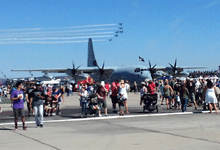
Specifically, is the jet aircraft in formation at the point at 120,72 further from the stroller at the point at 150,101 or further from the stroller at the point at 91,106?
the stroller at the point at 91,106

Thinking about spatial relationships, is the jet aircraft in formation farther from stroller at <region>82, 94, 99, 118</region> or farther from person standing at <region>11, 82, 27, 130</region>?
person standing at <region>11, 82, 27, 130</region>

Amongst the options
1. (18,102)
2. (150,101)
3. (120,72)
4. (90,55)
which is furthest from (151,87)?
(90,55)

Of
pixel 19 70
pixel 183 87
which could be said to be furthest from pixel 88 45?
pixel 183 87

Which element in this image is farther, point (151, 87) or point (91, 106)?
point (151, 87)

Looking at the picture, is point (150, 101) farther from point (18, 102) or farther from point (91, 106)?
point (18, 102)

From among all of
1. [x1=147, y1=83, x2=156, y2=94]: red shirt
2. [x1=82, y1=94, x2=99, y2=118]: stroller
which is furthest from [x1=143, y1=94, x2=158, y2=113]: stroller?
[x1=82, y1=94, x2=99, y2=118]: stroller

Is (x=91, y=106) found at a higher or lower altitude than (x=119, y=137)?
higher

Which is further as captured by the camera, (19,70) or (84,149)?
(19,70)

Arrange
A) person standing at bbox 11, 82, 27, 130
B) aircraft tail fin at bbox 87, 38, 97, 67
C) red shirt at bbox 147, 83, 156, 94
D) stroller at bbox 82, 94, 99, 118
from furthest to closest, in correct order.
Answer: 1. aircraft tail fin at bbox 87, 38, 97, 67
2. red shirt at bbox 147, 83, 156, 94
3. stroller at bbox 82, 94, 99, 118
4. person standing at bbox 11, 82, 27, 130

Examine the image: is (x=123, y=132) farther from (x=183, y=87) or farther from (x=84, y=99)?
(x=183, y=87)

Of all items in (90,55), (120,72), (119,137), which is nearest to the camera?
(119,137)

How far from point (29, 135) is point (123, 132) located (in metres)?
2.76

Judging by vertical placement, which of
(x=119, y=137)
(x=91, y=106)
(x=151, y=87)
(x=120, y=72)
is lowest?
(x=119, y=137)

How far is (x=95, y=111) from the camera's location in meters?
15.7
